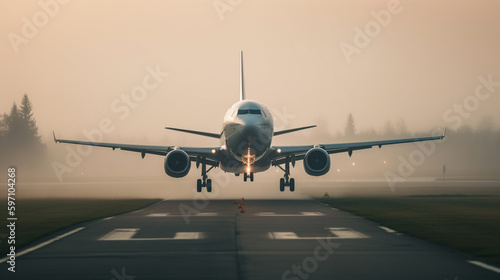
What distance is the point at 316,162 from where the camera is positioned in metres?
43.1

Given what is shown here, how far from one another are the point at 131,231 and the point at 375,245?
844 cm

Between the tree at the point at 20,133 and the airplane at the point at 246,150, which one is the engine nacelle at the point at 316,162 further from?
the tree at the point at 20,133

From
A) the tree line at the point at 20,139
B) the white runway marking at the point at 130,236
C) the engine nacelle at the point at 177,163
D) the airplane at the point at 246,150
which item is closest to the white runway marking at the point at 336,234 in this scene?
the white runway marking at the point at 130,236

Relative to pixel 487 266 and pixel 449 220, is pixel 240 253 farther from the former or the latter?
pixel 449 220

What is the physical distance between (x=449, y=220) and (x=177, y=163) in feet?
66.8

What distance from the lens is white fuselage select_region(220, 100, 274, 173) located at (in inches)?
1553

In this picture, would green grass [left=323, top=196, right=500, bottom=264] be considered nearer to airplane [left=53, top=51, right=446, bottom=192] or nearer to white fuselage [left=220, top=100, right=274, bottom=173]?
airplane [left=53, top=51, right=446, bottom=192]

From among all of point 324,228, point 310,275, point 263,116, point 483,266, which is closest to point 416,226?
point 324,228

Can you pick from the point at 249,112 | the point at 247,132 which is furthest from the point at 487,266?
the point at 249,112

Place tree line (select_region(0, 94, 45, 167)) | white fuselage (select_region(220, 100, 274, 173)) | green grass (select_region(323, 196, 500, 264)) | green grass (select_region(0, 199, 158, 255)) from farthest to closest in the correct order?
1. tree line (select_region(0, 94, 45, 167))
2. white fuselage (select_region(220, 100, 274, 173))
3. green grass (select_region(0, 199, 158, 255))
4. green grass (select_region(323, 196, 500, 264))

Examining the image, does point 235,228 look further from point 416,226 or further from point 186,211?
point 186,211

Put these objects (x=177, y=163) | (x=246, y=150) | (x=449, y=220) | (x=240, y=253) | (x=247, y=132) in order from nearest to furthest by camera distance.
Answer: (x=240, y=253) → (x=449, y=220) → (x=247, y=132) → (x=246, y=150) → (x=177, y=163)

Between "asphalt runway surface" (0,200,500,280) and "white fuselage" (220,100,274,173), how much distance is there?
Result: 1382 cm

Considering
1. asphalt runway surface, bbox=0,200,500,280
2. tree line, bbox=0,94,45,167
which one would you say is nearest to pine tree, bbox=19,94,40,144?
tree line, bbox=0,94,45,167
